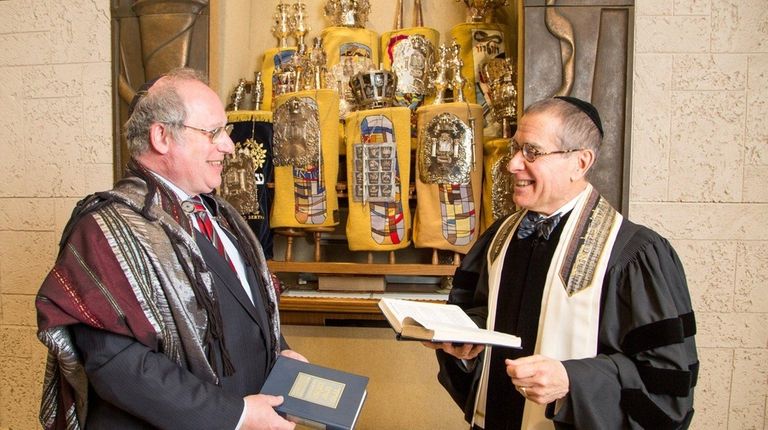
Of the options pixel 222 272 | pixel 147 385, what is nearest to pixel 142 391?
pixel 147 385

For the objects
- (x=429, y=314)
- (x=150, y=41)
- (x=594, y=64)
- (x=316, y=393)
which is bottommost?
(x=316, y=393)

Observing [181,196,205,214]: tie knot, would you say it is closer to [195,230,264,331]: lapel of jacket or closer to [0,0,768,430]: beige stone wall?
[195,230,264,331]: lapel of jacket

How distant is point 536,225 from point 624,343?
39cm

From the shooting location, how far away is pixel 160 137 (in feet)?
4.69

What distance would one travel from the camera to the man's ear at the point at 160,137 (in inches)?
56.1

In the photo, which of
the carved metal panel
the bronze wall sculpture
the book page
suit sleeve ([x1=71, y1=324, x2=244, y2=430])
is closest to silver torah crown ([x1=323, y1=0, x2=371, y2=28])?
the bronze wall sculpture

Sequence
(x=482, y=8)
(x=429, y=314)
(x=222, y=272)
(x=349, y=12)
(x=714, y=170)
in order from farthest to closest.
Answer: (x=349, y=12) → (x=482, y=8) → (x=714, y=170) → (x=222, y=272) → (x=429, y=314)

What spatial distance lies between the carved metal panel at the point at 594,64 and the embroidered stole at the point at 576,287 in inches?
37.3

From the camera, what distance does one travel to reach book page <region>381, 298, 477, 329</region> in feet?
4.09

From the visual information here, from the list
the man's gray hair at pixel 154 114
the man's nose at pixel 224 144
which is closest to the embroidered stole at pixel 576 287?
the man's nose at pixel 224 144

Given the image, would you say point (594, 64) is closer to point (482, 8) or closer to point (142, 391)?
point (482, 8)

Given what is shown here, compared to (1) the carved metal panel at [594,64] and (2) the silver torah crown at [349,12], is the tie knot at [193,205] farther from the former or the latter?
(2) the silver torah crown at [349,12]

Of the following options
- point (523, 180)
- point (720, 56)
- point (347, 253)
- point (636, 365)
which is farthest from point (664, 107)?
point (347, 253)

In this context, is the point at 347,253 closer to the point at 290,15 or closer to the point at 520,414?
the point at 290,15
